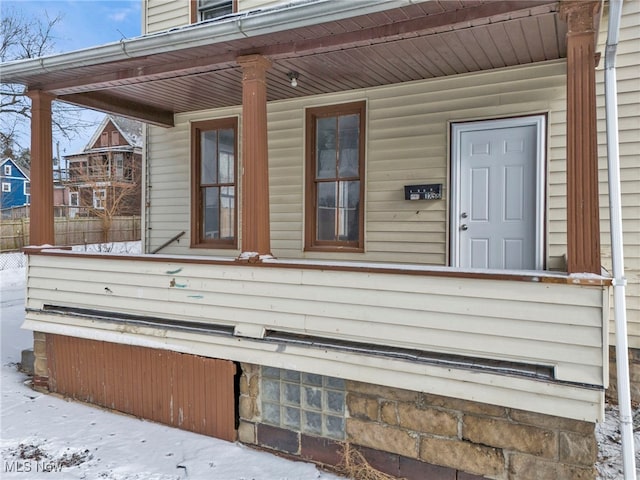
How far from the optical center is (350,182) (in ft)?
17.4

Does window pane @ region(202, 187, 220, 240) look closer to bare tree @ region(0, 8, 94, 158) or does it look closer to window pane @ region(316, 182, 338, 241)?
window pane @ region(316, 182, 338, 241)

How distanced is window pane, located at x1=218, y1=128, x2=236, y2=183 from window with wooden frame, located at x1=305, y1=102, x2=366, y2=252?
3.96 ft

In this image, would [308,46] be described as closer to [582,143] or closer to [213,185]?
[582,143]

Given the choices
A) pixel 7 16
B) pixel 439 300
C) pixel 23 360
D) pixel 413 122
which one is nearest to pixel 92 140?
pixel 7 16

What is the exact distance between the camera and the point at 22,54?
17.5 m

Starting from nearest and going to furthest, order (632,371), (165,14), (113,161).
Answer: (632,371), (165,14), (113,161)

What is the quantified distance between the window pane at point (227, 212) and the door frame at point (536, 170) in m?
2.91

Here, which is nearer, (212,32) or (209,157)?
(212,32)

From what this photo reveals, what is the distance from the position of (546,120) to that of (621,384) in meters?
2.54

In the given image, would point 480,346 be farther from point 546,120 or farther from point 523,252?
point 546,120

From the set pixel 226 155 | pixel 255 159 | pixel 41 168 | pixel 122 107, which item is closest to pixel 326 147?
pixel 226 155

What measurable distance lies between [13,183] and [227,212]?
32.6 meters

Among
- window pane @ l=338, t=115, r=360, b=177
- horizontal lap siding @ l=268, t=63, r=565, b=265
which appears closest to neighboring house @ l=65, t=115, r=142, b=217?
window pane @ l=338, t=115, r=360, b=177

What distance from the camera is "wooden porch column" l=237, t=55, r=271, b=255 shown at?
3.67 meters
